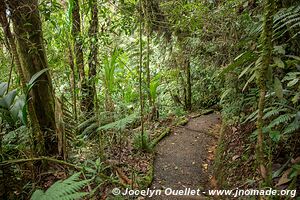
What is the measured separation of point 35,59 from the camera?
322 cm

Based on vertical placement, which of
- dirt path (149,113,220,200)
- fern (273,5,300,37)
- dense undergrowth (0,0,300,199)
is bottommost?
dirt path (149,113,220,200)

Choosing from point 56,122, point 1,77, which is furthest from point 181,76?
point 56,122

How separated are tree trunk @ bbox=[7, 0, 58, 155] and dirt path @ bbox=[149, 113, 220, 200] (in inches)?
61.3

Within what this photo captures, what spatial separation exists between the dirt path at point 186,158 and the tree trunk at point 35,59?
1.56 m

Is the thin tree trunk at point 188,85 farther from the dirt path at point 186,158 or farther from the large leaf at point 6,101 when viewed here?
the large leaf at point 6,101

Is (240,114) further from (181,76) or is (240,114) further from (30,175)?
(181,76)

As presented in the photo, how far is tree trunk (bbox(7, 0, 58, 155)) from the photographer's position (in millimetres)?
3045

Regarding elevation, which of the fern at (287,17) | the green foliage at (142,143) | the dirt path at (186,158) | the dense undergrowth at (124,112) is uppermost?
the fern at (287,17)

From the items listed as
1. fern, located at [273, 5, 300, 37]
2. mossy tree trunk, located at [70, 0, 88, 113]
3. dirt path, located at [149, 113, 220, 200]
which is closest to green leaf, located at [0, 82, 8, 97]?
mossy tree trunk, located at [70, 0, 88, 113]

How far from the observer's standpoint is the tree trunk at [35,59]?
304 cm

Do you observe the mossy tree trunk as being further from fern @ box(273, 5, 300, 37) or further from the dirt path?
fern @ box(273, 5, 300, 37)

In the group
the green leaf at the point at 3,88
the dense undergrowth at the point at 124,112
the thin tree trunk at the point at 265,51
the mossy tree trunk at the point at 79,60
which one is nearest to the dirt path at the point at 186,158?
the dense undergrowth at the point at 124,112

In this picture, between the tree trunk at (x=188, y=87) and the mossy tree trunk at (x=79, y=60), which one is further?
the tree trunk at (x=188, y=87)

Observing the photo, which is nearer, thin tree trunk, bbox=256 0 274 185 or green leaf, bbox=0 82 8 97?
thin tree trunk, bbox=256 0 274 185
